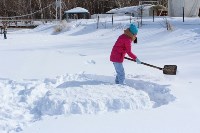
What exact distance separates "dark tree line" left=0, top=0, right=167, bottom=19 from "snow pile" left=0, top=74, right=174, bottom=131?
55605 mm

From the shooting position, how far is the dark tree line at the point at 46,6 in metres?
64.3

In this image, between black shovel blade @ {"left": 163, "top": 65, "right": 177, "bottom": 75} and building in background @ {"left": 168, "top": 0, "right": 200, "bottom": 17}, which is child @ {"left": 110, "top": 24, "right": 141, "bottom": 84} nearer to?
black shovel blade @ {"left": 163, "top": 65, "right": 177, "bottom": 75}

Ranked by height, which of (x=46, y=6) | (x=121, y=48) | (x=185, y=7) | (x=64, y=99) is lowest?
(x=64, y=99)

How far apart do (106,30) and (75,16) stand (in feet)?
84.8

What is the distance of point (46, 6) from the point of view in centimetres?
6731

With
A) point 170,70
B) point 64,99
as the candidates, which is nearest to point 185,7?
point 170,70

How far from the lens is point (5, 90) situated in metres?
7.48

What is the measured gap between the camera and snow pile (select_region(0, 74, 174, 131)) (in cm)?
618

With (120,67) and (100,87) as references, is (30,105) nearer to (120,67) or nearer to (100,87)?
(100,87)

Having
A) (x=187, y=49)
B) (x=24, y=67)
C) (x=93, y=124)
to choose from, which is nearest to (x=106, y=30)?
(x=187, y=49)

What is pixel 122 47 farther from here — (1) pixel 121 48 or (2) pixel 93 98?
(2) pixel 93 98

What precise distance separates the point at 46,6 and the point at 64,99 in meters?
62.0

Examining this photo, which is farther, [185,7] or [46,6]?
[46,6]

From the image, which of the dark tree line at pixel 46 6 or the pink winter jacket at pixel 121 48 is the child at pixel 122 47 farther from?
the dark tree line at pixel 46 6
